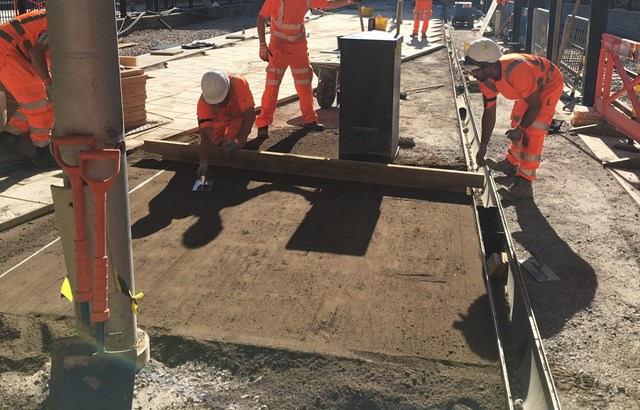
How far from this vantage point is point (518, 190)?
6500 millimetres

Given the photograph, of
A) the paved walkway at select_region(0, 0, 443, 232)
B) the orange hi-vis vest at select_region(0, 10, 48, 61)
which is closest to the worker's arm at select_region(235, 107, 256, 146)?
the paved walkway at select_region(0, 0, 443, 232)

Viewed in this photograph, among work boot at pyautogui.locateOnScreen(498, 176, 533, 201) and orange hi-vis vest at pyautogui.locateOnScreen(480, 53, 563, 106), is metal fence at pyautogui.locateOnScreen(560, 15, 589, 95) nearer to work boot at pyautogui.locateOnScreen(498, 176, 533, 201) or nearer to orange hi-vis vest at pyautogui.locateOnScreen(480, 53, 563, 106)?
orange hi-vis vest at pyautogui.locateOnScreen(480, 53, 563, 106)

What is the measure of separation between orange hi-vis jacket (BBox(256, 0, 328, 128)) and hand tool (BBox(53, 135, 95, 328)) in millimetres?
5318

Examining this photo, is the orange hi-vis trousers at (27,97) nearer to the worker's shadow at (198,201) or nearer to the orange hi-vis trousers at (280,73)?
the worker's shadow at (198,201)

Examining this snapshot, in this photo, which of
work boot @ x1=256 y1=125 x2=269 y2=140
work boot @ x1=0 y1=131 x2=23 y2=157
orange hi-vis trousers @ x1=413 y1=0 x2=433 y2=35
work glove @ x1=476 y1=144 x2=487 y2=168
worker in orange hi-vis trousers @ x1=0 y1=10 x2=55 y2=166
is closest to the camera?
worker in orange hi-vis trousers @ x1=0 y1=10 x2=55 y2=166

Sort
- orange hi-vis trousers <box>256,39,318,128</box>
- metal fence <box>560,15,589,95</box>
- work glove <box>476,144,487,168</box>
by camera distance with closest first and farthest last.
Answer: work glove <box>476,144,487,168</box>, orange hi-vis trousers <box>256,39,318,128</box>, metal fence <box>560,15,589,95</box>

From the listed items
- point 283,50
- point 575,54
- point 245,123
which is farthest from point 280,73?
point 575,54

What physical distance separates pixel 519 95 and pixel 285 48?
302cm

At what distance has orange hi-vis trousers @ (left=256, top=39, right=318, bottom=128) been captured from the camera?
7.99 m

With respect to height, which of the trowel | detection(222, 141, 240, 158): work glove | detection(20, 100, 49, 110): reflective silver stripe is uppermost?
detection(20, 100, 49, 110): reflective silver stripe

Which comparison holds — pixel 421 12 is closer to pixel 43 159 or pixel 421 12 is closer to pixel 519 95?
pixel 519 95

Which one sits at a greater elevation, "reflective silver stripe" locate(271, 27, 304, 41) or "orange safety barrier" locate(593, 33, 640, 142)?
"reflective silver stripe" locate(271, 27, 304, 41)

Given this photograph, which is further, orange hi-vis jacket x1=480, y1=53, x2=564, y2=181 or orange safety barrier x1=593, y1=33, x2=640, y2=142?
orange safety barrier x1=593, y1=33, x2=640, y2=142

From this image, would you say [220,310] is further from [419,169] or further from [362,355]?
[419,169]
